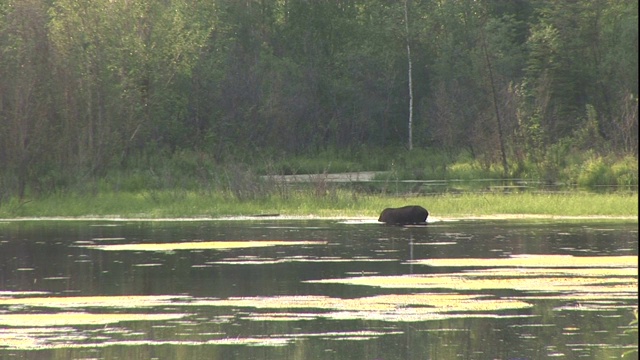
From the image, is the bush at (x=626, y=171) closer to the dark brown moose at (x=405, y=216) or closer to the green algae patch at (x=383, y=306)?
the dark brown moose at (x=405, y=216)

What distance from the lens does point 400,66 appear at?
67.0 m

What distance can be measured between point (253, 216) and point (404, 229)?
18.9ft

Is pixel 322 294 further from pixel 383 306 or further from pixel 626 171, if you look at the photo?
pixel 626 171

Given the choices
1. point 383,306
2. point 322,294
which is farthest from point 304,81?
point 383,306

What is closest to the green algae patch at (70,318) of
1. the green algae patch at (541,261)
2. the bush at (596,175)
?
the green algae patch at (541,261)

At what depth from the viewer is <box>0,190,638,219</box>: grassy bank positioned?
31422 millimetres

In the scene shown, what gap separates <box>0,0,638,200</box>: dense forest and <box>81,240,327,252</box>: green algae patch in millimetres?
11157

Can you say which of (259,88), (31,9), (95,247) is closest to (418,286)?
(95,247)

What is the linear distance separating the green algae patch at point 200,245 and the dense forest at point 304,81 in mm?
11157

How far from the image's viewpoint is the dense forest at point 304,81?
36656 mm

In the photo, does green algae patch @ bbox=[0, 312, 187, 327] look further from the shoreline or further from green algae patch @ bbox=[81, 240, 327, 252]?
the shoreline

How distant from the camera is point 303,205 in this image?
1297 inches

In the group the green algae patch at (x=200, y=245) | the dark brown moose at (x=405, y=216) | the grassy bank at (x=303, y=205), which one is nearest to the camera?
the green algae patch at (x=200, y=245)

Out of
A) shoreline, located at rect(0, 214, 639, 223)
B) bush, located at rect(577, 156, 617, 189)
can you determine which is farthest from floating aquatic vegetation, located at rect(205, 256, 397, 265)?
bush, located at rect(577, 156, 617, 189)
